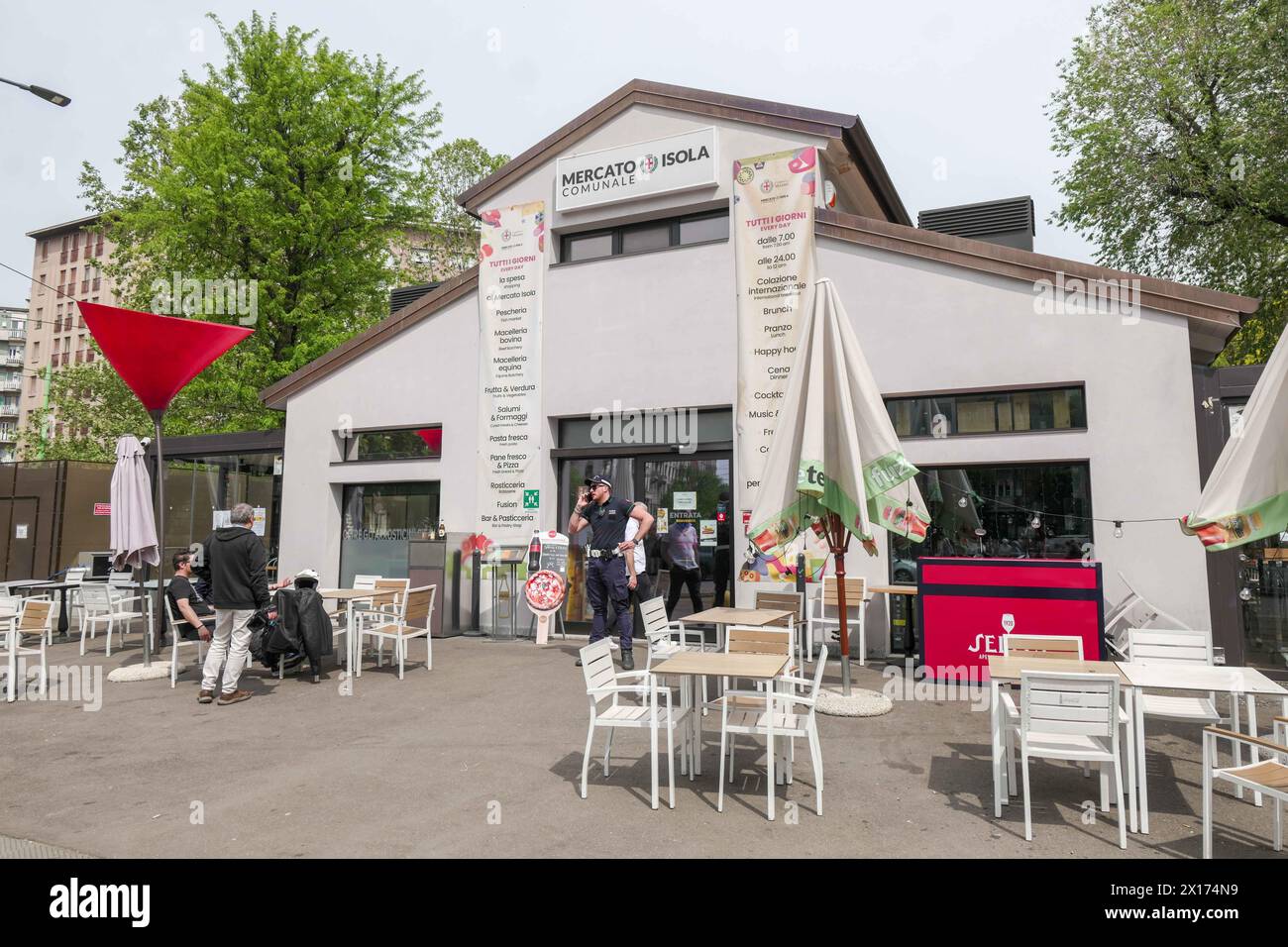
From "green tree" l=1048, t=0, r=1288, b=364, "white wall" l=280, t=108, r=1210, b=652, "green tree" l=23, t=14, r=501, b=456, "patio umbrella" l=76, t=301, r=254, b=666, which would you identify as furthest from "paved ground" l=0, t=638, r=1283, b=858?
"green tree" l=1048, t=0, r=1288, b=364

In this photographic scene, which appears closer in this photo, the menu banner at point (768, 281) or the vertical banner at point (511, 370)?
the menu banner at point (768, 281)

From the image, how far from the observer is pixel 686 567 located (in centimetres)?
1032

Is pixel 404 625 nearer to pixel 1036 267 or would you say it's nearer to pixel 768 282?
pixel 768 282

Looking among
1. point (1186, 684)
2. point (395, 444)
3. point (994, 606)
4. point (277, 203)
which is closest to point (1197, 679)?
point (1186, 684)

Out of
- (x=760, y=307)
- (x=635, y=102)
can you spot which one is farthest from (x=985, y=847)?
(x=635, y=102)

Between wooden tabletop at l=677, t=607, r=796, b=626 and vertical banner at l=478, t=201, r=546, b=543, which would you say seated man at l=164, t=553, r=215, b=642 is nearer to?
vertical banner at l=478, t=201, r=546, b=543

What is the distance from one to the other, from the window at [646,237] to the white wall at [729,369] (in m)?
0.27

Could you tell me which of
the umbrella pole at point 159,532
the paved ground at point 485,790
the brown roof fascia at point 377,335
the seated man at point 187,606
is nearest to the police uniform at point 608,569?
the paved ground at point 485,790

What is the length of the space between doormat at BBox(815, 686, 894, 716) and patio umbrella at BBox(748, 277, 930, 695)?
0.21 meters

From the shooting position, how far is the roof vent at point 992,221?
34.4 feet

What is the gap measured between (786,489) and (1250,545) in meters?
5.37

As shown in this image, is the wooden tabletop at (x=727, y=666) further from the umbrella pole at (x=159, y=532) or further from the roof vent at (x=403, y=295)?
the roof vent at (x=403, y=295)

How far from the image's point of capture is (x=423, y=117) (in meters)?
20.1

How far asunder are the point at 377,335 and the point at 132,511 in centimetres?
480
